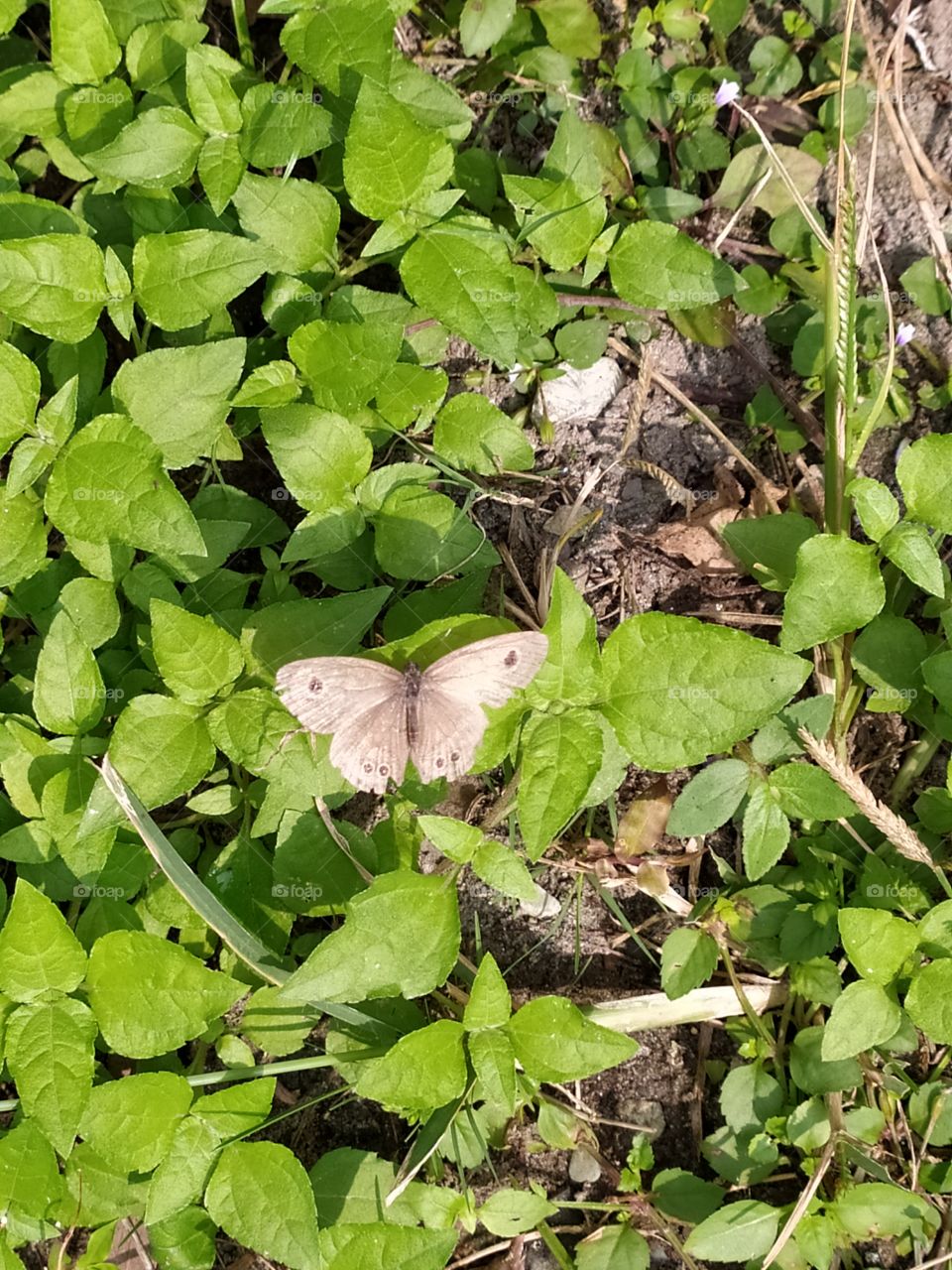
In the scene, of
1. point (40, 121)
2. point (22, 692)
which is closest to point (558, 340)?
point (40, 121)

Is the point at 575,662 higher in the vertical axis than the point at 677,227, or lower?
lower

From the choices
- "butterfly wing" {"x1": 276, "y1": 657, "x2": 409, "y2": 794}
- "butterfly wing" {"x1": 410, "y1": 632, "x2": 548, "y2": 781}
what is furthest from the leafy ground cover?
"butterfly wing" {"x1": 276, "y1": 657, "x2": 409, "y2": 794}

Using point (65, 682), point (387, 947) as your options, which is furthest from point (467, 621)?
point (65, 682)

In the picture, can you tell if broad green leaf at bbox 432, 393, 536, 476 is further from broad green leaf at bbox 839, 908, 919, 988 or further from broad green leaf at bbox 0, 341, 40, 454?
broad green leaf at bbox 839, 908, 919, 988

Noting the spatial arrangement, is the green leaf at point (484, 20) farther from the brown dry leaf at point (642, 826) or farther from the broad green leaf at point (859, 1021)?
the broad green leaf at point (859, 1021)

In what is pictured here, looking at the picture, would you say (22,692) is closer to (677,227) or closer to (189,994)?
(189,994)
